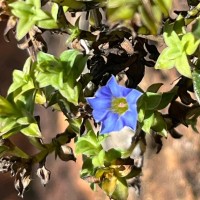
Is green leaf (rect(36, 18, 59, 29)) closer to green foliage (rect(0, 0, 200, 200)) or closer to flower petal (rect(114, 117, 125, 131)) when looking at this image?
green foliage (rect(0, 0, 200, 200))

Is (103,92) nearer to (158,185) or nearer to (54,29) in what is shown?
(54,29)

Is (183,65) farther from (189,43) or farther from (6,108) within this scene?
(6,108)

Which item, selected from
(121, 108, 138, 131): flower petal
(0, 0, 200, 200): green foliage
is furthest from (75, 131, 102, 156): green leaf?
(121, 108, 138, 131): flower petal

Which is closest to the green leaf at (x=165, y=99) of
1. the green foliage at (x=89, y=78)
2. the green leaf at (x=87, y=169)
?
the green foliage at (x=89, y=78)

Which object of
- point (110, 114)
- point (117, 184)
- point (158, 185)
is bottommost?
point (158, 185)

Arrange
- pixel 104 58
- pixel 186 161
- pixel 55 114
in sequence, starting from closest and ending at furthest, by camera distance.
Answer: pixel 104 58, pixel 186 161, pixel 55 114

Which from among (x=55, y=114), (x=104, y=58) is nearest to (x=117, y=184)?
(x=104, y=58)
